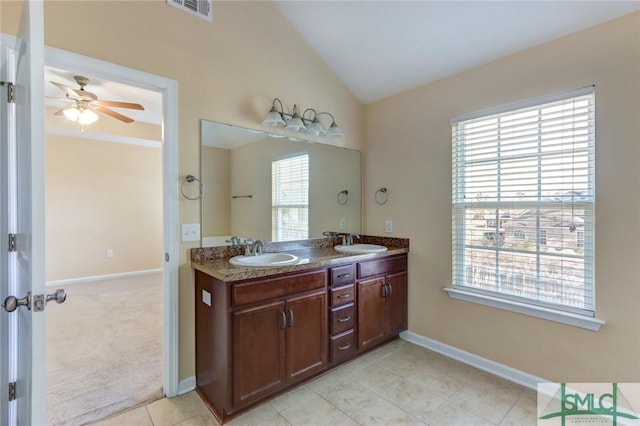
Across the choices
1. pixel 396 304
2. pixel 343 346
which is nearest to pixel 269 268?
pixel 343 346

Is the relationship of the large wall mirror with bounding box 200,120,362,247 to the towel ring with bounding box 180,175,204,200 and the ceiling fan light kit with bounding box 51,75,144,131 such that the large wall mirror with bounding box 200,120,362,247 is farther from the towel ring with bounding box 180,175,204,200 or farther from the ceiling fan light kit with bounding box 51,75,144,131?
the ceiling fan light kit with bounding box 51,75,144,131

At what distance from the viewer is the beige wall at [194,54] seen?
1740mm

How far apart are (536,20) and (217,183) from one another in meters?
Result: 2.43

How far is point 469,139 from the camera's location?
2.49m

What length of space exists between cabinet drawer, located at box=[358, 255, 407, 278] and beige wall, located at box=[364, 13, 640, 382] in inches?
4.5

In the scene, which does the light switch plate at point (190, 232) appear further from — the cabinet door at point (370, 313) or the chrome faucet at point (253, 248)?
the cabinet door at point (370, 313)

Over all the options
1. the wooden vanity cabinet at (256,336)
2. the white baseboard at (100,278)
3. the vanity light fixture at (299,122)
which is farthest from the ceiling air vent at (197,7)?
the white baseboard at (100,278)

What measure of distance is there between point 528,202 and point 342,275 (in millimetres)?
1433

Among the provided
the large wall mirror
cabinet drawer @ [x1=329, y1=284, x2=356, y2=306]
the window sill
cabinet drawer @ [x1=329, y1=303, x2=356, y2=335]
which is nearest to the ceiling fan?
the large wall mirror

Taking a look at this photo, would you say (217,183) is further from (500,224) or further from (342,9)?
(500,224)

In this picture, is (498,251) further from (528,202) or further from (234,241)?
(234,241)

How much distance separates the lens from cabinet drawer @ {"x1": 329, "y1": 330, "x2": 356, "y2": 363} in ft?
7.50

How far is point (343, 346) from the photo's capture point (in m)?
2.36

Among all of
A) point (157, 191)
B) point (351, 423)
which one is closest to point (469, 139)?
point (351, 423)
